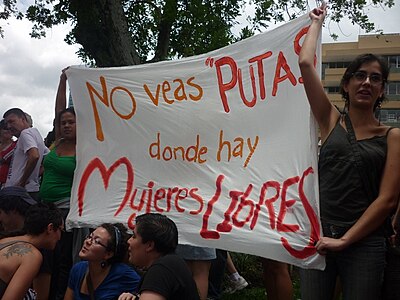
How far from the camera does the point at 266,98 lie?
3.18m

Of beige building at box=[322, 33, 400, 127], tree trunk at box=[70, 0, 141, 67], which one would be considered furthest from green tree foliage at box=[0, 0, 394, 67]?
beige building at box=[322, 33, 400, 127]

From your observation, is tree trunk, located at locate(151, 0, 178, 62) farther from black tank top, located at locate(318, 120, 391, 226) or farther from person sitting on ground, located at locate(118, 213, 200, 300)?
black tank top, located at locate(318, 120, 391, 226)

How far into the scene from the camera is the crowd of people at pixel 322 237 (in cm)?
231

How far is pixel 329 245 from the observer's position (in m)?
2.38

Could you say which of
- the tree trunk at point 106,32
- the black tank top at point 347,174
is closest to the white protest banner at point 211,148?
the black tank top at point 347,174

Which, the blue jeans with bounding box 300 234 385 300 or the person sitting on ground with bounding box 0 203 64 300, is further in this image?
the person sitting on ground with bounding box 0 203 64 300

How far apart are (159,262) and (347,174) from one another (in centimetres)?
94

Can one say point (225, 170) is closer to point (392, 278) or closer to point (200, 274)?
point (200, 274)

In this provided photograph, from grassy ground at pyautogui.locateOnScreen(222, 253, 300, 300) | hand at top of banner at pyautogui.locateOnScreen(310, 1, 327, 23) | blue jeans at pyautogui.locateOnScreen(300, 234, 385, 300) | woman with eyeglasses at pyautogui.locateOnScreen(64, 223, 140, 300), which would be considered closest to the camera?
blue jeans at pyautogui.locateOnScreen(300, 234, 385, 300)

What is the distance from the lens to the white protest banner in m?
2.88

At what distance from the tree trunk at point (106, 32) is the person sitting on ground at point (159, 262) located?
5739 millimetres

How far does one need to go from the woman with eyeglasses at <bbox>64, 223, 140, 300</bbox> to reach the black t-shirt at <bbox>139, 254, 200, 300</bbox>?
0.83m

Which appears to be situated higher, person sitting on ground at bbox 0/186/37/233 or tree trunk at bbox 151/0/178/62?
tree trunk at bbox 151/0/178/62

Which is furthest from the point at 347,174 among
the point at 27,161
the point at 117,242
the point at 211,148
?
the point at 27,161
